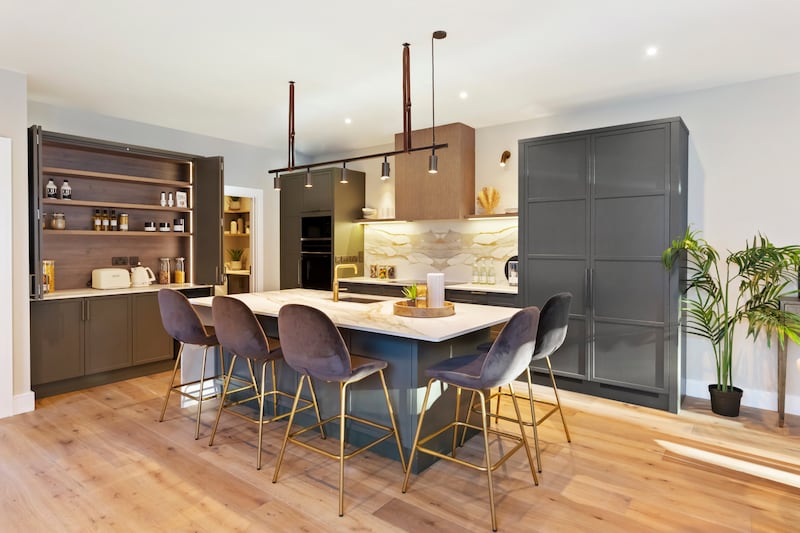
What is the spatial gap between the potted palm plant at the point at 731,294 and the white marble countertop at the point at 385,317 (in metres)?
1.70

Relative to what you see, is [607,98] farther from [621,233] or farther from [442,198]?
[442,198]

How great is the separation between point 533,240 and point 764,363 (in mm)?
2036

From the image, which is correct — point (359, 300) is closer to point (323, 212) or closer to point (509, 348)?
point (509, 348)

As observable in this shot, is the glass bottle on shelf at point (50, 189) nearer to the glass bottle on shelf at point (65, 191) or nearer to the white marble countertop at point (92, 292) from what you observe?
the glass bottle on shelf at point (65, 191)

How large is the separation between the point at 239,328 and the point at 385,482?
3.93 ft

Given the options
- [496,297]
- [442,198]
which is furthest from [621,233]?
[442,198]

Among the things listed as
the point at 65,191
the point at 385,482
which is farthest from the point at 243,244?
the point at 385,482

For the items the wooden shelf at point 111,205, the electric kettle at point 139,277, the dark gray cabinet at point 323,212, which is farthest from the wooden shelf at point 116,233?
the dark gray cabinet at point 323,212

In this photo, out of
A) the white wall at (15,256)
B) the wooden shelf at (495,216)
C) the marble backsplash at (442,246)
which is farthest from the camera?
the marble backsplash at (442,246)

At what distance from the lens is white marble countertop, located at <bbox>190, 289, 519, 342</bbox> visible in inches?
96.6

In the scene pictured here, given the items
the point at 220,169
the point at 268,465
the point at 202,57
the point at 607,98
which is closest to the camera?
Answer: the point at 268,465

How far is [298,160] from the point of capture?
22.2ft

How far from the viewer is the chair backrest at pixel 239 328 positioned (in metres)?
A: 2.80

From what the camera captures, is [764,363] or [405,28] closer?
[405,28]
